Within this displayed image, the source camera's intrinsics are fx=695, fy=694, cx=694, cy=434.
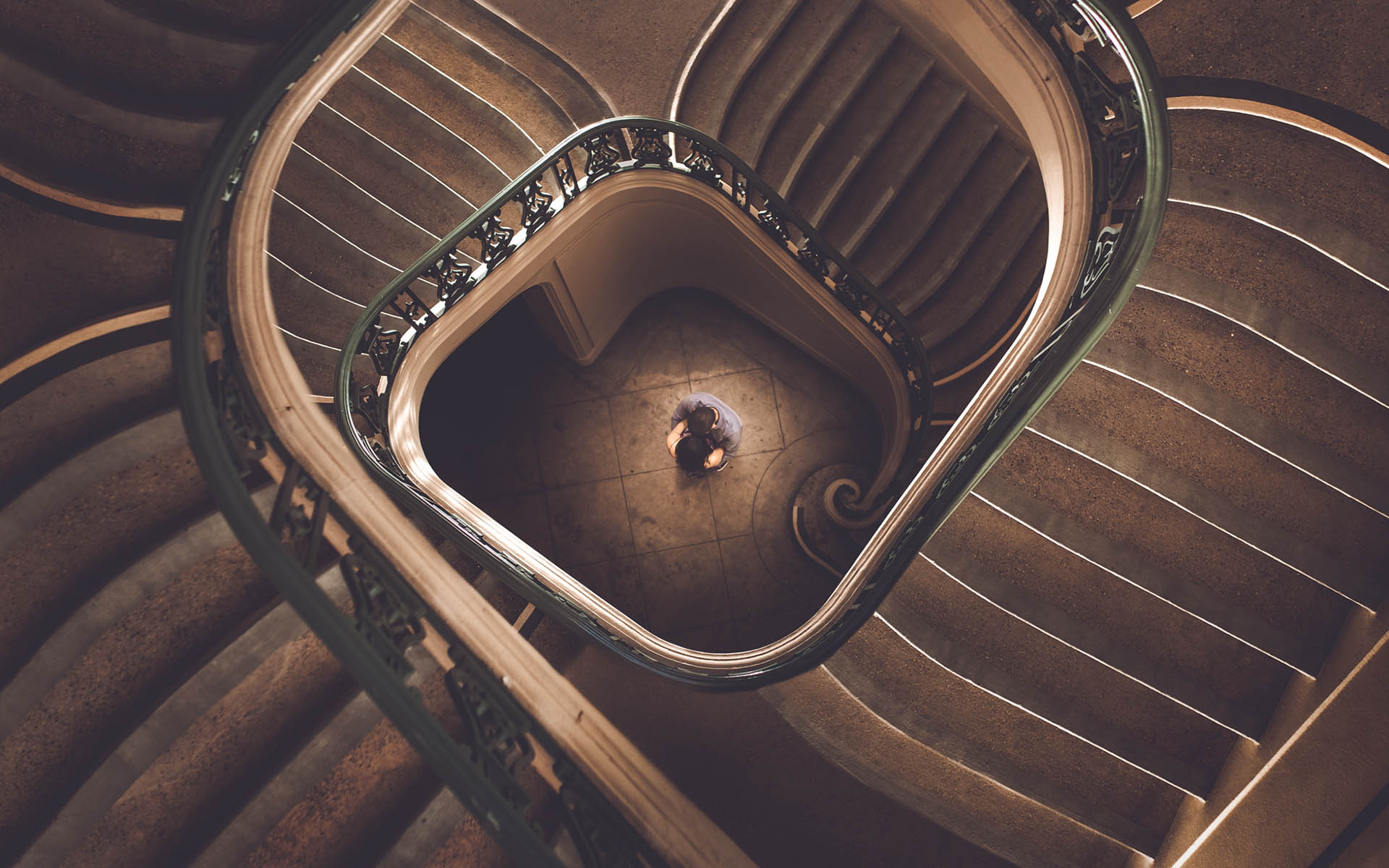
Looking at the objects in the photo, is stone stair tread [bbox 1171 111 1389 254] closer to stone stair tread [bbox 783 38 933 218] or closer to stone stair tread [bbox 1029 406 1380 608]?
stone stair tread [bbox 1029 406 1380 608]

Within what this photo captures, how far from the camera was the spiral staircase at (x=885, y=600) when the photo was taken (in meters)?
2.94

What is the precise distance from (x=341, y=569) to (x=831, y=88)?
6.36 metres

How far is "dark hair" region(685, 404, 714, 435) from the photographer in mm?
5543

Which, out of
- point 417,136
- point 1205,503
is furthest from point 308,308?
point 1205,503

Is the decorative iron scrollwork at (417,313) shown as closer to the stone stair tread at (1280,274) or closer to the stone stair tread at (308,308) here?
the stone stair tread at (308,308)

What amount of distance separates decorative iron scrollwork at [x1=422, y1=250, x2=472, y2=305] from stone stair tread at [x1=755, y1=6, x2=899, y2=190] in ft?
10.3

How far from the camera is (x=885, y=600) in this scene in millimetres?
4113

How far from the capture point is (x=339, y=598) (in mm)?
3412

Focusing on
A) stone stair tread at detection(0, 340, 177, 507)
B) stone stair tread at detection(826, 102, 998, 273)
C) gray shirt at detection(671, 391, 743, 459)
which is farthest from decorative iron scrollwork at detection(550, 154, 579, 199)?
stone stair tread at detection(0, 340, 177, 507)

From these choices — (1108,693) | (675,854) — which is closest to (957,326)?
(1108,693)

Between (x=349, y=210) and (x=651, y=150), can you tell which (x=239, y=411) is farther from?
(x=651, y=150)

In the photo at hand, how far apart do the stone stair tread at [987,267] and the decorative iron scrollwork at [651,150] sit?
9.66 feet

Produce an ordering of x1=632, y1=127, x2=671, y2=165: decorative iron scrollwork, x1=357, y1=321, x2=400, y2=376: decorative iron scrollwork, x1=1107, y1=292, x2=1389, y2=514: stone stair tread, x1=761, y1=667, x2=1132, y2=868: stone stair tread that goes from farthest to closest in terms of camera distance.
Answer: x1=632, y1=127, x2=671, y2=165: decorative iron scrollwork → x1=357, y1=321, x2=400, y2=376: decorative iron scrollwork → x1=1107, y1=292, x2=1389, y2=514: stone stair tread → x1=761, y1=667, x2=1132, y2=868: stone stair tread

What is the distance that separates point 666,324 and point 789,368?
160 centimetres
